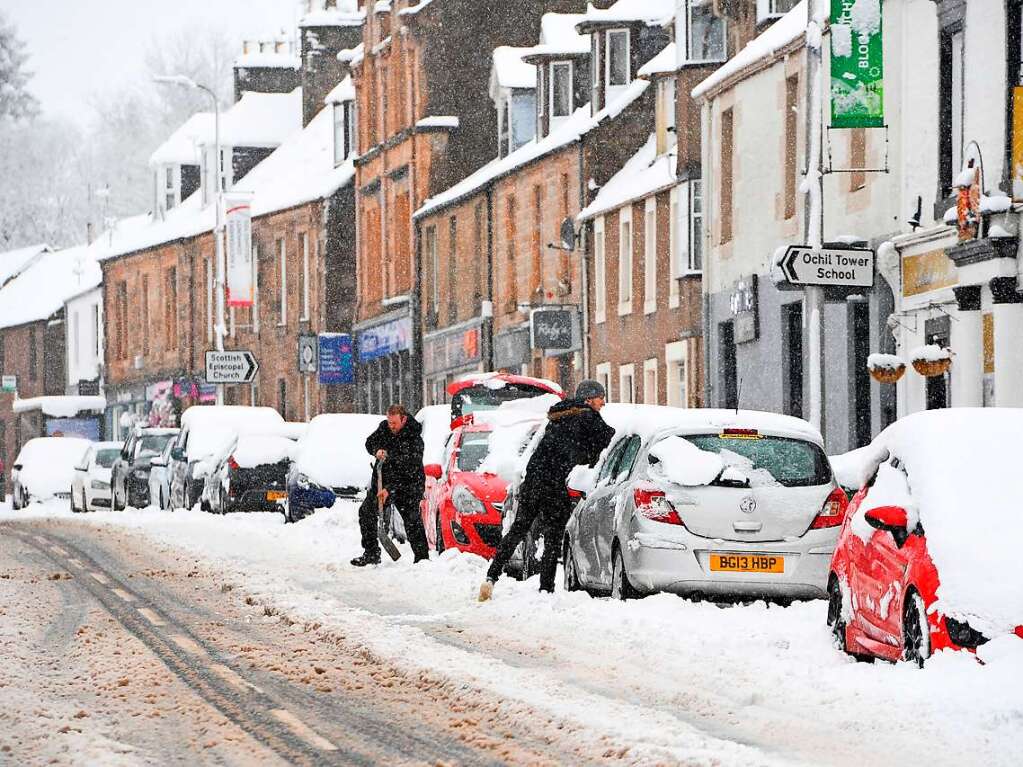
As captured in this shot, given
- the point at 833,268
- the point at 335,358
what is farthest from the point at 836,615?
the point at 335,358

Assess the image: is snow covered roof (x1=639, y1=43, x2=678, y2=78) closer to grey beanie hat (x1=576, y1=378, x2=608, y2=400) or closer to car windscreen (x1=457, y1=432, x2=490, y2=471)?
car windscreen (x1=457, y1=432, x2=490, y2=471)

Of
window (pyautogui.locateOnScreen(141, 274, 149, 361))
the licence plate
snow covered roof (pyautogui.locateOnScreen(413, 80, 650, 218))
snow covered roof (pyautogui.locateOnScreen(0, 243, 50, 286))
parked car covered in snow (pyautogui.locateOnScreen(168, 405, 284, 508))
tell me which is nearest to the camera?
the licence plate

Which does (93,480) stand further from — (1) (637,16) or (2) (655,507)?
(2) (655,507)

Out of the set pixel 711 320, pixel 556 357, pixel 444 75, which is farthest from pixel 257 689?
pixel 444 75

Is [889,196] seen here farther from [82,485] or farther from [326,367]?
[326,367]

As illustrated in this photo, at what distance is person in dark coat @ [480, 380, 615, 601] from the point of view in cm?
1800

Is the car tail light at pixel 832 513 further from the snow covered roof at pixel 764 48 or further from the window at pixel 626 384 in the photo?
the window at pixel 626 384

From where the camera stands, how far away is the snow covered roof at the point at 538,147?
43.8 metres

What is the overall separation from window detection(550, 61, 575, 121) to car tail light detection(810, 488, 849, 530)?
33045 millimetres

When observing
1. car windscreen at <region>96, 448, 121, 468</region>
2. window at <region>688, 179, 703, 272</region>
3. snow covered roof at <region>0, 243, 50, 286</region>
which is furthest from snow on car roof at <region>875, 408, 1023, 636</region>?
snow covered roof at <region>0, 243, 50, 286</region>

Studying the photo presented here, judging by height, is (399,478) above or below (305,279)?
below

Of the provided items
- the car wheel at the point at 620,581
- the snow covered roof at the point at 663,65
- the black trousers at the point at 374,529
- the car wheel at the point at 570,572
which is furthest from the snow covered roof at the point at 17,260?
the car wheel at the point at 620,581

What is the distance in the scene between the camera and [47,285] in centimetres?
9131

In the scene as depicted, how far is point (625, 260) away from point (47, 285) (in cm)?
5329
